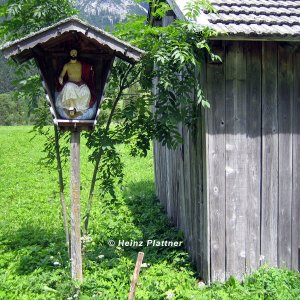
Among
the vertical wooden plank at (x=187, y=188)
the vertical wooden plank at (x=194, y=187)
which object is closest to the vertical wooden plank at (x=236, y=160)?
the vertical wooden plank at (x=194, y=187)

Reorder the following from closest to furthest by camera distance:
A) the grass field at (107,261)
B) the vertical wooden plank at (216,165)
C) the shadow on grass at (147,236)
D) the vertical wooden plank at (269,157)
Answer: the grass field at (107,261) < the vertical wooden plank at (216,165) < the vertical wooden plank at (269,157) < the shadow on grass at (147,236)

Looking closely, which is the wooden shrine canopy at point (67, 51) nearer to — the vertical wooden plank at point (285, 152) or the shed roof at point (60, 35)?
the shed roof at point (60, 35)

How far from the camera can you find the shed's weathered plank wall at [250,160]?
5.10 metres

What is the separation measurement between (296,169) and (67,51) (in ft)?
10.7

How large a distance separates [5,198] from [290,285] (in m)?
7.93

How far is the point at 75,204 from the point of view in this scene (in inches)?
190

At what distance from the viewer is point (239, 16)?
5016 mm

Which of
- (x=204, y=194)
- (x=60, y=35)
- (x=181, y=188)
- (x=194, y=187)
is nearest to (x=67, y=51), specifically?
(x=60, y=35)

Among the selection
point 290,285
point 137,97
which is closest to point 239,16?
point 137,97

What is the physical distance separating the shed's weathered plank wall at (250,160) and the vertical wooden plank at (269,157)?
0.01 metres

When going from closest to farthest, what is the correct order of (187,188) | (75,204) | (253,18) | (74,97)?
(74,97)
(75,204)
(253,18)
(187,188)

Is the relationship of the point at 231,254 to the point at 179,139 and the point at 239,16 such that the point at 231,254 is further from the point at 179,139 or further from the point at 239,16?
the point at 239,16

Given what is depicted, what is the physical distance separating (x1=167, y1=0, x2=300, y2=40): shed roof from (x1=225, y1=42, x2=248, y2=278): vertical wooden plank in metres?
0.32

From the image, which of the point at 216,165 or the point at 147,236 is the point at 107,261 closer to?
the point at 147,236
